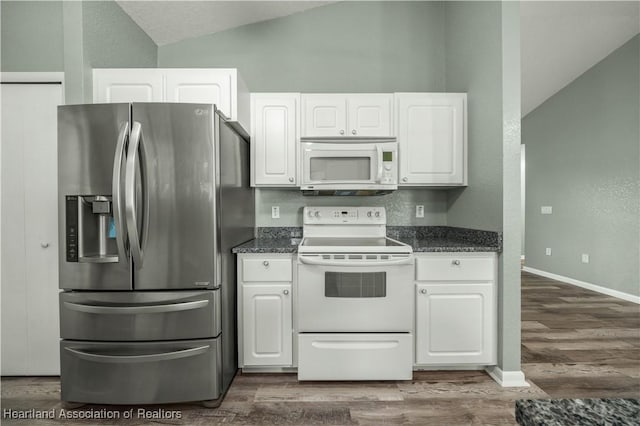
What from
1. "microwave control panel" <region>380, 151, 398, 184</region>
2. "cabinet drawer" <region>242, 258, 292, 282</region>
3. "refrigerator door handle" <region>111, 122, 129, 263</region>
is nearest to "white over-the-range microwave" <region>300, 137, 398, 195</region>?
"microwave control panel" <region>380, 151, 398, 184</region>

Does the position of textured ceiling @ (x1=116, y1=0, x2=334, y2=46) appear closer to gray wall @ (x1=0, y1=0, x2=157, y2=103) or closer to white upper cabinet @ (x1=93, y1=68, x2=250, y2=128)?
gray wall @ (x1=0, y1=0, x2=157, y2=103)

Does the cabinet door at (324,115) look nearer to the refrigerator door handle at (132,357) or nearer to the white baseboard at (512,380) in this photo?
the refrigerator door handle at (132,357)

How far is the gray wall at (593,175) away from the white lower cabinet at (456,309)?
10.5ft

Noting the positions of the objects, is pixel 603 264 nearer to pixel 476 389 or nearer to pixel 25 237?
pixel 476 389

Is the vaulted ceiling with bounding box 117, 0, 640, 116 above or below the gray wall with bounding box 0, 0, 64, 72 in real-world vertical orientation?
above

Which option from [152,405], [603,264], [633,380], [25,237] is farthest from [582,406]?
[603,264]

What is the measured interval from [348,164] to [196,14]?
1858 mm

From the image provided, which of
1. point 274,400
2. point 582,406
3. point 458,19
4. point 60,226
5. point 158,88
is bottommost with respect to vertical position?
point 274,400

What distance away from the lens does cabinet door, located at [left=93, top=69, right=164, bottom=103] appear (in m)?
2.27

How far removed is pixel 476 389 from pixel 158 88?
3.03 m

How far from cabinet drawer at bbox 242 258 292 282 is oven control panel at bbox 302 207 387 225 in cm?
68

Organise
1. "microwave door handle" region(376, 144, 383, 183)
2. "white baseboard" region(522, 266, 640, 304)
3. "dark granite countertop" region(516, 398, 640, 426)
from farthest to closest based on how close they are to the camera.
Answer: "white baseboard" region(522, 266, 640, 304), "microwave door handle" region(376, 144, 383, 183), "dark granite countertop" region(516, 398, 640, 426)

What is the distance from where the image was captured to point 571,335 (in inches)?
117

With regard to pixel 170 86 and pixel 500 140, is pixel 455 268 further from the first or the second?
pixel 170 86
